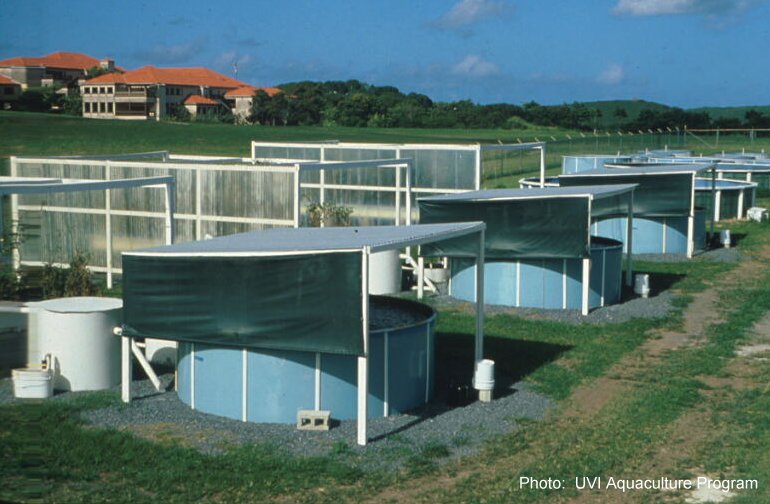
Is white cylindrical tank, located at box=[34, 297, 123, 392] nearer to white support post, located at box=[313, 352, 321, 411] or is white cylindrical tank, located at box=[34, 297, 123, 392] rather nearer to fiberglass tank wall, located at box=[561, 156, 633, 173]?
white support post, located at box=[313, 352, 321, 411]

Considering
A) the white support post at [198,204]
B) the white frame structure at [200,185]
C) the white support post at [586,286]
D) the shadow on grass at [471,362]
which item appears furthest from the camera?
the white support post at [198,204]

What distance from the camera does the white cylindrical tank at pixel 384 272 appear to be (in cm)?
2431

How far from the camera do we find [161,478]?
1169cm

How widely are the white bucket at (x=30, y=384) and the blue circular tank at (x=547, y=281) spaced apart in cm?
1089

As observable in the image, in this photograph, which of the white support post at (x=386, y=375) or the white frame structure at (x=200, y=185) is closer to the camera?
the white support post at (x=386, y=375)

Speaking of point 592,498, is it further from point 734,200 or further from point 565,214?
point 734,200

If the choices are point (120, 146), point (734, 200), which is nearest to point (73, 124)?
point (120, 146)

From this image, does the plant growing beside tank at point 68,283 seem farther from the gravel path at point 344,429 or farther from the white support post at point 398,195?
the white support post at point 398,195

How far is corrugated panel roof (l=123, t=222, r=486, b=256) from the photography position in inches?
534

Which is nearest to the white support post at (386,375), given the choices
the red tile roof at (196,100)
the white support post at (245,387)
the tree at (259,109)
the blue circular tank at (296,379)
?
the blue circular tank at (296,379)

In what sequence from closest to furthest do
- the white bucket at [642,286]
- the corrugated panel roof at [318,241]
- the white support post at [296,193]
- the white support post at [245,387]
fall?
the corrugated panel roof at [318,241] → the white support post at [245,387] → the white support post at [296,193] → the white bucket at [642,286]

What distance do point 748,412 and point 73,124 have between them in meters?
68.4

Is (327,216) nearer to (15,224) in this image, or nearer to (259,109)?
(15,224)

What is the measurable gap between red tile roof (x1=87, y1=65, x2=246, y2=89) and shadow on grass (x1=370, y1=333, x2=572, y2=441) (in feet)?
257
